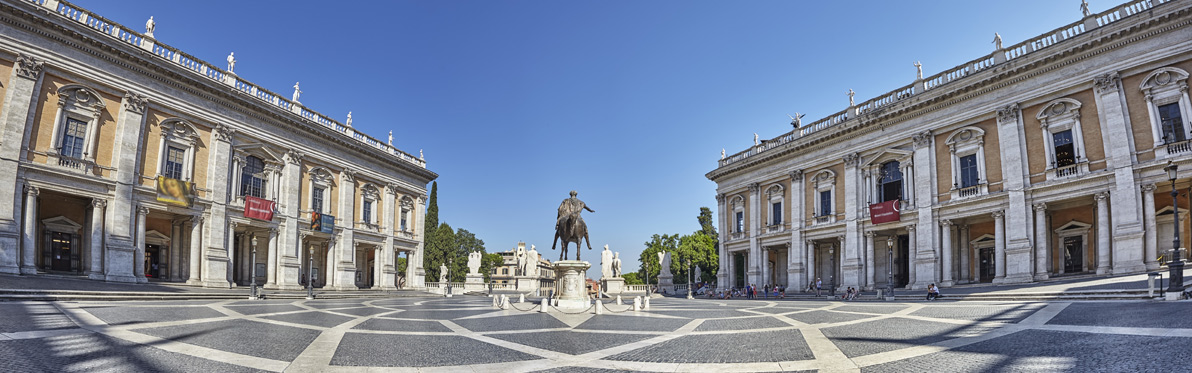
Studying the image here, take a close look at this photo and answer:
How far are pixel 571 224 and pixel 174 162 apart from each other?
2147 cm

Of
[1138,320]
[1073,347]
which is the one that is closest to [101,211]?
[1073,347]

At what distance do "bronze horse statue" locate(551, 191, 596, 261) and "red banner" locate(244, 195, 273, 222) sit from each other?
20.2m

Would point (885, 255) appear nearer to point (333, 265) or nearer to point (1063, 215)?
point (1063, 215)

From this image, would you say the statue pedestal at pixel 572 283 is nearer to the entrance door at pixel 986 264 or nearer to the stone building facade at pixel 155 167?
the stone building facade at pixel 155 167

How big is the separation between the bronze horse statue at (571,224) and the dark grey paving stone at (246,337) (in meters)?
10.2

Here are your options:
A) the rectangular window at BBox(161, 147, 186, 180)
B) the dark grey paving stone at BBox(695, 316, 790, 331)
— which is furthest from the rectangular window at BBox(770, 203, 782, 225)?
the rectangular window at BBox(161, 147, 186, 180)

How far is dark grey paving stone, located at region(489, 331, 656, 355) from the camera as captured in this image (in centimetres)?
916

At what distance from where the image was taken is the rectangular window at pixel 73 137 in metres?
23.6

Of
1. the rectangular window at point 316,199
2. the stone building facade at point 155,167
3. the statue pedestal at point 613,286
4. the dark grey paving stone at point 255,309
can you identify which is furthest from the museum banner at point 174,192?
the statue pedestal at point 613,286

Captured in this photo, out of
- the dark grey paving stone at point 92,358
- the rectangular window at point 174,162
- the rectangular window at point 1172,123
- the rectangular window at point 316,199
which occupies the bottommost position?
the dark grey paving stone at point 92,358

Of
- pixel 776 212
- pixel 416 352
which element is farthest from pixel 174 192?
pixel 776 212

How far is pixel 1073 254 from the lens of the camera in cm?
2702

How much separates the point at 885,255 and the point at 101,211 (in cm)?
4049

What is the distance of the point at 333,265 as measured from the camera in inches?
1455
